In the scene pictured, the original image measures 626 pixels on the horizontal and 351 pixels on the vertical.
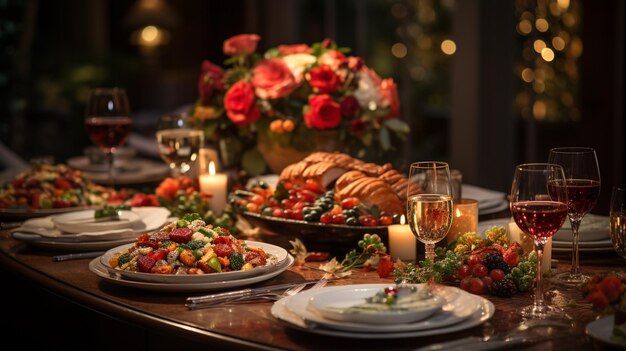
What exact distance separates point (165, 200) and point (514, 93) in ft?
12.4

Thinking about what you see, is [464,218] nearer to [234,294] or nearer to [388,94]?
[234,294]

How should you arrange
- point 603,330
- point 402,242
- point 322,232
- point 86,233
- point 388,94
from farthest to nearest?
1. point 388,94
2. point 86,233
3. point 322,232
4. point 402,242
5. point 603,330

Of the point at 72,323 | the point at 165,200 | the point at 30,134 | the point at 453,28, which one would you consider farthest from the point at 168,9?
the point at 72,323

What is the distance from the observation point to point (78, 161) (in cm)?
Result: 394

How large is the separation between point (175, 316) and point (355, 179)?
2.65ft

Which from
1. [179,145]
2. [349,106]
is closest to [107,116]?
[179,145]

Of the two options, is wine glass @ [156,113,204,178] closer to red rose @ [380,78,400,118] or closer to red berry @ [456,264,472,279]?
red rose @ [380,78,400,118]

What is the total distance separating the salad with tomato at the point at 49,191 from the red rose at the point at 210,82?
0.46 metres

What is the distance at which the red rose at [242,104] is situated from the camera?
115 inches

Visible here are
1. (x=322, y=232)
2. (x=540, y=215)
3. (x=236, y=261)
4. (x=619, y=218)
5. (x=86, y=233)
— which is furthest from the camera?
(x=86, y=233)

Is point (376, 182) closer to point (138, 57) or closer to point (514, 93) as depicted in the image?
point (514, 93)

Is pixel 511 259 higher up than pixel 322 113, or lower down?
lower down

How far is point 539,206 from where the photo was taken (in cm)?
172

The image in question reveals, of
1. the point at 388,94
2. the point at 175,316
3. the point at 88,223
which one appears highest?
the point at 388,94
